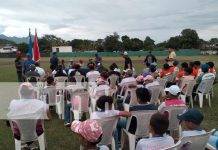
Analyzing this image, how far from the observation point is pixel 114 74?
10.4 m

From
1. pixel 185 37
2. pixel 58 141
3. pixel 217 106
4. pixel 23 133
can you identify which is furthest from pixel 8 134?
pixel 185 37

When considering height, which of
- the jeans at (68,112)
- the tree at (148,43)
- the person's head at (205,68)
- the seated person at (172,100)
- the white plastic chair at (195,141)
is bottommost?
the jeans at (68,112)

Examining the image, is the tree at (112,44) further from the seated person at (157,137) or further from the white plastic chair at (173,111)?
the seated person at (157,137)

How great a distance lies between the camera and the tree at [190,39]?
98.6 metres

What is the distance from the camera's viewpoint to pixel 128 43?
89.9 m

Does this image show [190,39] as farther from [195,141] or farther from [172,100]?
[195,141]

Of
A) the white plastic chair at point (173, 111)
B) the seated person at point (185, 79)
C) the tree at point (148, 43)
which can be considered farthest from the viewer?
the tree at point (148, 43)

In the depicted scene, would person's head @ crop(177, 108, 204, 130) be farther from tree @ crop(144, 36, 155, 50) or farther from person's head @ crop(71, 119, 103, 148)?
tree @ crop(144, 36, 155, 50)

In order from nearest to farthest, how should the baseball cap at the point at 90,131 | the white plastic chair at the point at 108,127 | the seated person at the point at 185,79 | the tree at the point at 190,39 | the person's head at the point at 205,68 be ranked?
the baseball cap at the point at 90,131
the white plastic chair at the point at 108,127
the seated person at the point at 185,79
the person's head at the point at 205,68
the tree at the point at 190,39

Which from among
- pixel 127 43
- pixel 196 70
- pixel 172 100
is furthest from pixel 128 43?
pixel 172 100

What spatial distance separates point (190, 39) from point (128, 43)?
21902 mm

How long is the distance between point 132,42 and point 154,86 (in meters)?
83.3

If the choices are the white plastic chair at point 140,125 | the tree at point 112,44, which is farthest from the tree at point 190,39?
the white plastic chair at point 140,125

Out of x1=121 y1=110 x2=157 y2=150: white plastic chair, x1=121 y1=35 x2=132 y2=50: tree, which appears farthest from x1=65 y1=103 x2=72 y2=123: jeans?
x1=121 y1=35 x2=132 y2=50: tree
